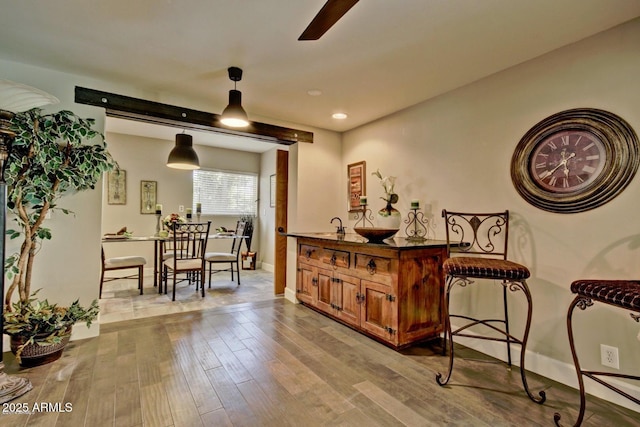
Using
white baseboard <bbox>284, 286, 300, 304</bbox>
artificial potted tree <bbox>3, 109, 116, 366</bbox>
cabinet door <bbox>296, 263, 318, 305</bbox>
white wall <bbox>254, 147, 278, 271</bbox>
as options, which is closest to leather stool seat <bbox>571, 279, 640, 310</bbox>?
cabinet door <bbox>296, 263, 318, 305</bbox>

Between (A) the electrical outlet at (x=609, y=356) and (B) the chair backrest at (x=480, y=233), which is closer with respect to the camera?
(A) the electrical outlet at (x=609, y=356)

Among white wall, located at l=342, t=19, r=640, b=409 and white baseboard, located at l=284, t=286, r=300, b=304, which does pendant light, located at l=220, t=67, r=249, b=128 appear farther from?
white baseboard, located at l=284, t=286, r=300, b=304

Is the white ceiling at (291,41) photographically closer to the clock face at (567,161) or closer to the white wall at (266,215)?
the clock face at (567,161)

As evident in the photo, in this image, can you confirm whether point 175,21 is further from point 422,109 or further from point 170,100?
point 422,109

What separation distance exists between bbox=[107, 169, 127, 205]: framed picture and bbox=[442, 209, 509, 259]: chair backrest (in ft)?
16.6

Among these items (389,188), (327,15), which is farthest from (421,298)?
(327,15)

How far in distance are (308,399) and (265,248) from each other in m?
4.61

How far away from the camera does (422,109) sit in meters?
3.17

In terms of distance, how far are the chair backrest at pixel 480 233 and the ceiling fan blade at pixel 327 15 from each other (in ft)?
5.30

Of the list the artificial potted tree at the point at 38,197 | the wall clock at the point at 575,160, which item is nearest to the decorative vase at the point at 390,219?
the wall clock at the point at 575,160

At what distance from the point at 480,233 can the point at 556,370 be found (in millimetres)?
1072

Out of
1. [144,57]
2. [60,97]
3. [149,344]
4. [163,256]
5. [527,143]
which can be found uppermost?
[144,57]

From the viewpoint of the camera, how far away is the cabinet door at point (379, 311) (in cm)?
249

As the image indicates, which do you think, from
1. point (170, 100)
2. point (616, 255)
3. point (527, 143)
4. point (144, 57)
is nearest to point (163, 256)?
point (170, 100)
